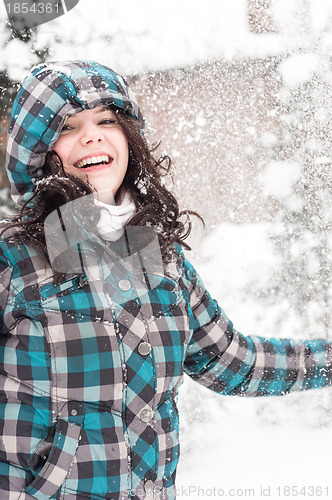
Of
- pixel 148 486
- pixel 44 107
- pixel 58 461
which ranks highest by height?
pixel 44 107

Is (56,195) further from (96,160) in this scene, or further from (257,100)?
(257,100)

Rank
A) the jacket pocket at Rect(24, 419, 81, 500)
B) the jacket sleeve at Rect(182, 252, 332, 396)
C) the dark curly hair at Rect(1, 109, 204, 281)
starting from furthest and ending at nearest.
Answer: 1. the jacket sleeve at Rect(182, 252, 332, 396)
2. the dark curly hair at Rect(1, 109, 204, 281)
3. the jacket pocket at Rect(24, 419, 81, 500)

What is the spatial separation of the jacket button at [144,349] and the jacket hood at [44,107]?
443mm

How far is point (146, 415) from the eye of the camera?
3.92 feet

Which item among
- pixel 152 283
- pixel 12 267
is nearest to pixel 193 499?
pixel 152 283

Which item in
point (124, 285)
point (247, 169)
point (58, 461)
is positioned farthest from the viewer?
point (247, 169)

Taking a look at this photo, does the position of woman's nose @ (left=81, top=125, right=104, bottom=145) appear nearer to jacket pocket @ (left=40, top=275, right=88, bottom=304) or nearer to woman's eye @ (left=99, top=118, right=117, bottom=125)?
woman's eye @ (left=99, top=118, right=117, bottom=125)

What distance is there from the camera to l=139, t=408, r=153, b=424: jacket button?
120 centimetres

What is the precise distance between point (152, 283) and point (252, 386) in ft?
1.50

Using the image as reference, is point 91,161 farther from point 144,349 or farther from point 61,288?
point 144,349

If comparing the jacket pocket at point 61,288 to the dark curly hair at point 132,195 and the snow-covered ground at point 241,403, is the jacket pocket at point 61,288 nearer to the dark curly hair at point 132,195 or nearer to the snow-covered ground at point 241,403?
the dark curly hair at point 132,195

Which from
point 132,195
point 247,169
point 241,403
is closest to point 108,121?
point 132,195

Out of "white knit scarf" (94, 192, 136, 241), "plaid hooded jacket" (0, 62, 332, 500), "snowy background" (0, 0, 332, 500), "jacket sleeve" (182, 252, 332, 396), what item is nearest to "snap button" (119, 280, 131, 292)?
"plaid hooded jacket" (0, 62, 332, 500)

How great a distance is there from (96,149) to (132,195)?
0.21m
